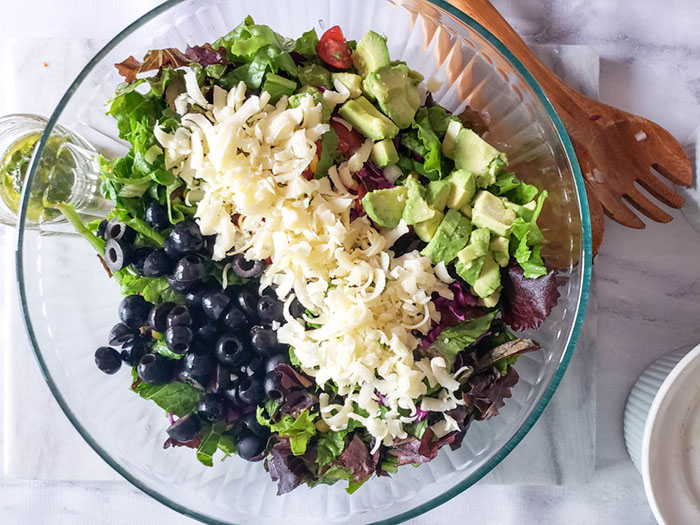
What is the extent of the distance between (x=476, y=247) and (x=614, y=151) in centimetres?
50

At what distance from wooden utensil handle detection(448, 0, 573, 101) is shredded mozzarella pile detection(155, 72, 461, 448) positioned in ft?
1.53

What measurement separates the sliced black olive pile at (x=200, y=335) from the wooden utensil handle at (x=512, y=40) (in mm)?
657

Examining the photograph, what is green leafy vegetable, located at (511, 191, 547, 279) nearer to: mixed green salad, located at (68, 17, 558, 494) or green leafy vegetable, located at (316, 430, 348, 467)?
mixed green salad, located at (68, 17, 558, 494)

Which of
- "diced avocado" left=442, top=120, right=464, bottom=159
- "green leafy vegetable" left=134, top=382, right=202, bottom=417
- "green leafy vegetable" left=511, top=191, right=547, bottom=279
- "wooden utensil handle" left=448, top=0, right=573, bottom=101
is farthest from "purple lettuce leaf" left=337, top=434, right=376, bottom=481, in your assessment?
"wooden utensil handle" left=448, top=0, right=573, bottom=101

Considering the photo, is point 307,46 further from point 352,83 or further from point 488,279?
point 488,279

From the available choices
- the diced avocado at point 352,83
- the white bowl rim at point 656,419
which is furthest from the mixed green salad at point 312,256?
the white bowl rim at point 656,419

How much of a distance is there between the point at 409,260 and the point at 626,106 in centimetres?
72

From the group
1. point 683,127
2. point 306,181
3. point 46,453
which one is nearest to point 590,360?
point 683,127

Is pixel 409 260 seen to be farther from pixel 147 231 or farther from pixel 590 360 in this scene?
pixel 590 360

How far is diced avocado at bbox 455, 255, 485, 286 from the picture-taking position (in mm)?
1002

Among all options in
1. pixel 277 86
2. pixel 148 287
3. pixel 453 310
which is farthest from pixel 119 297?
pixel 453 310

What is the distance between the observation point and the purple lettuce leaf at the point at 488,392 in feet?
3.48

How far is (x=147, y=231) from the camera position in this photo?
1.05 m

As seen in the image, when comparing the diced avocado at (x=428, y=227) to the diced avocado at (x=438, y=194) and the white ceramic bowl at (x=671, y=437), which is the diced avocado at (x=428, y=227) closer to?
the diced avocado at (x=438, y=194)
